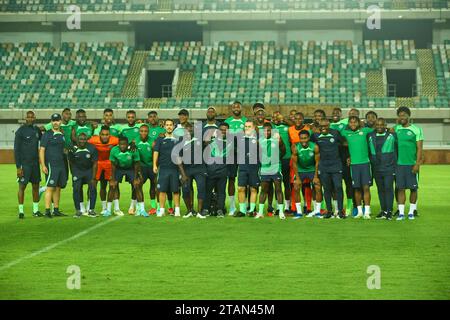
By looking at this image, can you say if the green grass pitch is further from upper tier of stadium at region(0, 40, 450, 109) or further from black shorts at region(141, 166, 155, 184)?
upper tier of stadium at region(0, 40, 450, 109)

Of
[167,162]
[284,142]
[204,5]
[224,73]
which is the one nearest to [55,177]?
[167,162]

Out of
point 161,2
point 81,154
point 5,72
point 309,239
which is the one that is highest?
point 161,2

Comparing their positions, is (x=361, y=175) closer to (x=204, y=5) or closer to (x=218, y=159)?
(x=218, y=159)

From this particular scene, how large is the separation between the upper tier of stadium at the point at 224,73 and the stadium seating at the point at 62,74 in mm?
53

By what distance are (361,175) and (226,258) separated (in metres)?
5.18

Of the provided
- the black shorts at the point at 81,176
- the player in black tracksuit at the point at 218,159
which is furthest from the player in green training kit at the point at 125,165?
the player in black tracksuit at the point at 218,159

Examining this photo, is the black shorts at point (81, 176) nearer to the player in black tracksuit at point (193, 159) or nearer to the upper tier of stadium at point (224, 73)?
the player in black tracksuit at point (193, 159)

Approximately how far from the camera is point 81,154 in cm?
1622

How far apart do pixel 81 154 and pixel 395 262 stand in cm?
726

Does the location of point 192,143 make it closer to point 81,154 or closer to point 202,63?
point 81,154

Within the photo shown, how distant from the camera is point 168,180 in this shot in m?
16.2

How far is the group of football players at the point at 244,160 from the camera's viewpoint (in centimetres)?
1584

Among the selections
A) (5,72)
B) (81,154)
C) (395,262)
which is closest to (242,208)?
(81,154)

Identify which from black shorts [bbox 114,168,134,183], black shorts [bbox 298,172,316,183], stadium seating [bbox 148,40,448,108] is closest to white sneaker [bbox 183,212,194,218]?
black shorts [bbox 114,168,134,183]
